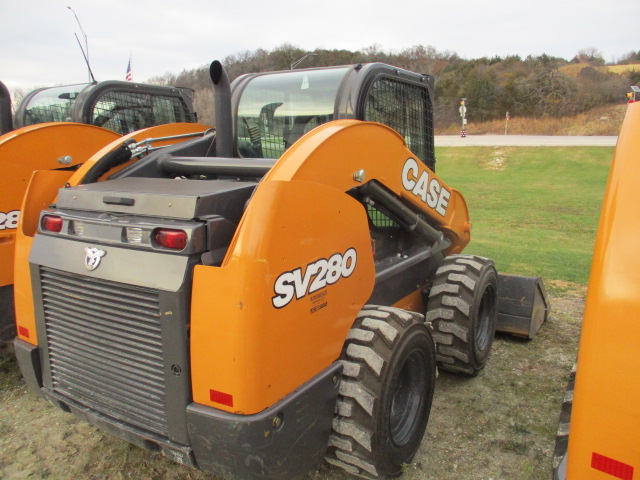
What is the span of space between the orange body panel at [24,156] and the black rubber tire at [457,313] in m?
3.05

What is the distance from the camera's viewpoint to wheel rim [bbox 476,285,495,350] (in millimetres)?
4102

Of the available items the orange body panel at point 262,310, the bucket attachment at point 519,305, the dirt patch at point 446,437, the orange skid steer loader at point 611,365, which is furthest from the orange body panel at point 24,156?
the orange skid steer loader at point 611,365

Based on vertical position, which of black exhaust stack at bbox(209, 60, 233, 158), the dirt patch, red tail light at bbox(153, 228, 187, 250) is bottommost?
the dirt patch

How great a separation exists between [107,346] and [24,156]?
2532 millimetres

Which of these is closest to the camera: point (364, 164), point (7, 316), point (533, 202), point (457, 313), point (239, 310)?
point (239, 310)

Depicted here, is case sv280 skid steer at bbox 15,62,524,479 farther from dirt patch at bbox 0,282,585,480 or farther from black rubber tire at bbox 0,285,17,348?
black rubber tire at bbox 0,285,17,348

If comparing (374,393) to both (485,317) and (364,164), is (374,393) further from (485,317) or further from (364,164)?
(485,317)

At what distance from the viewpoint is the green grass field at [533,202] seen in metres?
7.67

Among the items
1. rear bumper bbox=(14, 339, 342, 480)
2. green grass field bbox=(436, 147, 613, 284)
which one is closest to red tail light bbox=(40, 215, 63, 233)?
rear bumper bbox=(14, 339, 342, 480)

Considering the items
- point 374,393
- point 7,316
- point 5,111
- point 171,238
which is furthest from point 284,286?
point 5,111

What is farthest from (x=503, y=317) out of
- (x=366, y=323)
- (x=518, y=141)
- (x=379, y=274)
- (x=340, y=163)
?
(x=518, y=141)

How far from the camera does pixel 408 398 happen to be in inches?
117

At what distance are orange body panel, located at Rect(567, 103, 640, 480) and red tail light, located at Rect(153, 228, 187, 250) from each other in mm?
1493

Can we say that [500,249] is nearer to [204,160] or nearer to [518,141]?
[204,160]
